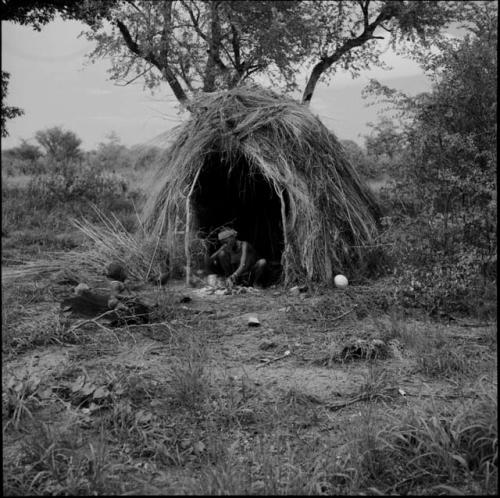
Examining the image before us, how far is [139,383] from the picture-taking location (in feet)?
13.6

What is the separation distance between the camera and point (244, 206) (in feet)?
33.6

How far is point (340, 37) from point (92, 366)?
1247 cm

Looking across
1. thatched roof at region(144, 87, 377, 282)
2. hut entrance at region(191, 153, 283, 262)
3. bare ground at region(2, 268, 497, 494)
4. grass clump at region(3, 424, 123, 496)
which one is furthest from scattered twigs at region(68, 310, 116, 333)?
hut entrance at region(191, 153, 283, 262)

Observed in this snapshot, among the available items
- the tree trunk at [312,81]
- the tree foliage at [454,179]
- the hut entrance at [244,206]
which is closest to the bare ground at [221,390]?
the tree foliage at [454,179]

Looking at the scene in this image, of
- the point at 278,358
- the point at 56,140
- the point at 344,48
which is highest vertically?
the point at 344,48

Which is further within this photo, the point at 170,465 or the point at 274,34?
the point at 274,34

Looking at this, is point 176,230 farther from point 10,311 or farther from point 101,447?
point 101,447

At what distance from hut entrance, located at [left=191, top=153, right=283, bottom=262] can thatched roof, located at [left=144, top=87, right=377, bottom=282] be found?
0.24 meters

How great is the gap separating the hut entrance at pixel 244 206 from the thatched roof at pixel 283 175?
0.80 feet

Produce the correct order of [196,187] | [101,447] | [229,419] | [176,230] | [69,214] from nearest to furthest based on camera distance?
1. [101,447]
2. [229,419]
3. [176,230]
4. [196,187]
5. [69,214]

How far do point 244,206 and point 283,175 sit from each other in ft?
8.20

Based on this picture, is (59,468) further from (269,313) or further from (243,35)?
(243,35)

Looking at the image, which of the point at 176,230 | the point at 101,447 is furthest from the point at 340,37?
the point at 101,447

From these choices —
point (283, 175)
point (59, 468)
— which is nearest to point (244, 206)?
point (283, 175)
